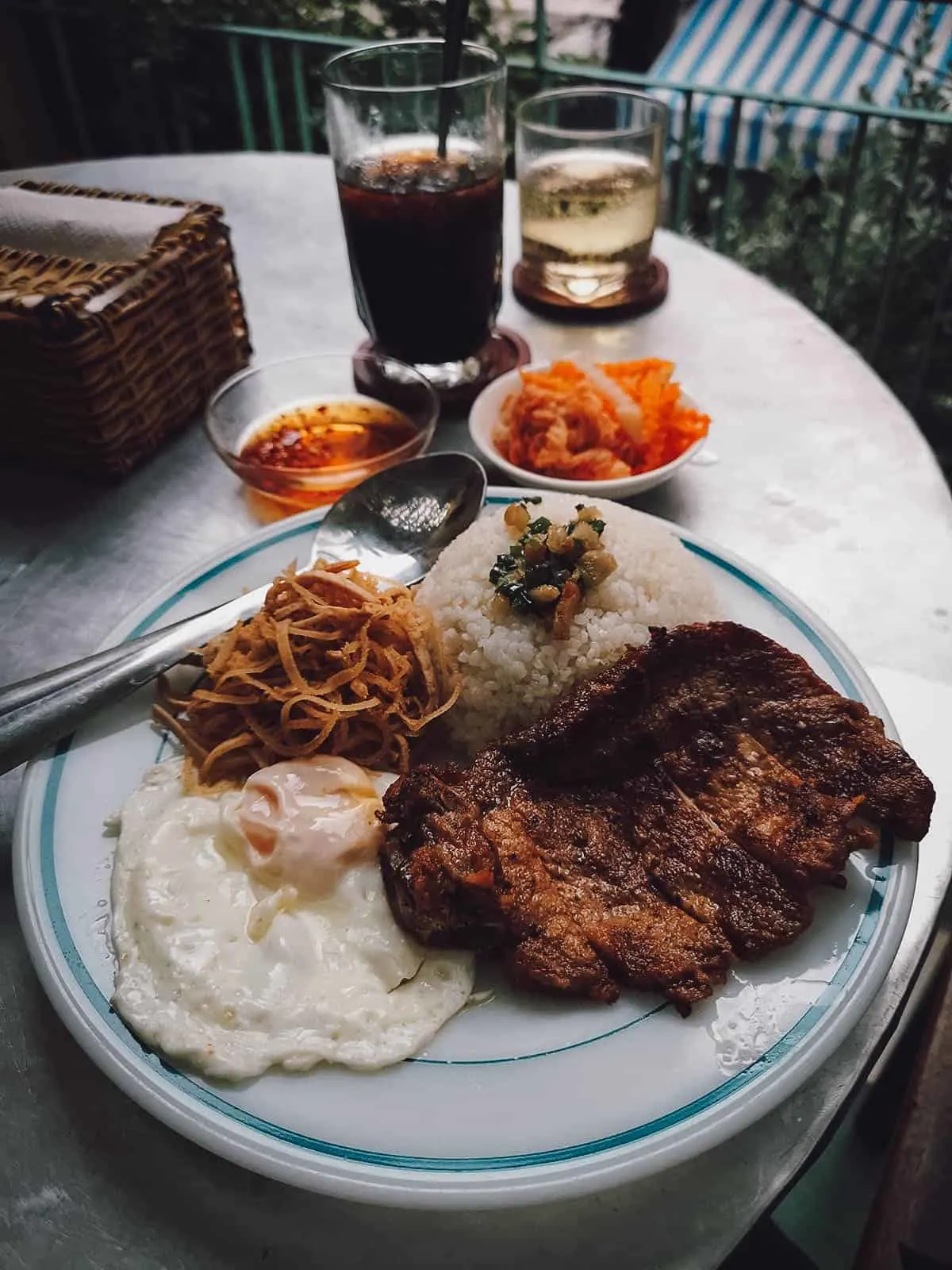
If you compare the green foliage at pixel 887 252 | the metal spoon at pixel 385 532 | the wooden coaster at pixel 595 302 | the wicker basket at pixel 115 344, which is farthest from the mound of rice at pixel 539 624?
the green foliage at pixel 887 252

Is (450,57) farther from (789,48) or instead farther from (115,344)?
(789,48)

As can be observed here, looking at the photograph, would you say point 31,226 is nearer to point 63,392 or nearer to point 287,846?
point 63,392

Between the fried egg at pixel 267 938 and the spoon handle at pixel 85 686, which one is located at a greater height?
the spoon handle at pixel 85 686

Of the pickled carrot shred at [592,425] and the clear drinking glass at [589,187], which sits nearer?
the pickled carrot shred at [592,425]

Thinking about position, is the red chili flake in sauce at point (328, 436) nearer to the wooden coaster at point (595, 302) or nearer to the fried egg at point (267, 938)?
the wooden coaster at point (595, 302)

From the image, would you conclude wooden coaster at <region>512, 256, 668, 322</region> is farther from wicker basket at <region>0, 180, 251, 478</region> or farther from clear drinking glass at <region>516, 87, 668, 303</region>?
wicker basket at <region>0, 180, 251, 478</region>

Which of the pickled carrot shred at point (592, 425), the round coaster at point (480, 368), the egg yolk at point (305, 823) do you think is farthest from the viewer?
the round coaster at point (480, 368)
